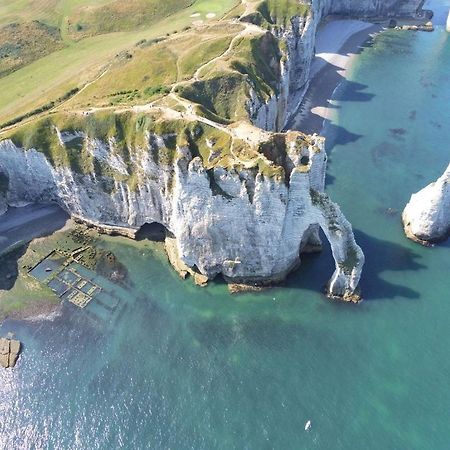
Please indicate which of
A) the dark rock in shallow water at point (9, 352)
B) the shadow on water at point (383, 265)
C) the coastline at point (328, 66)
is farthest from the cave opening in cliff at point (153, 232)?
the coastline at point (328, 66)

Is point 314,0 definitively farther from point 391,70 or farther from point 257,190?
point 257,190

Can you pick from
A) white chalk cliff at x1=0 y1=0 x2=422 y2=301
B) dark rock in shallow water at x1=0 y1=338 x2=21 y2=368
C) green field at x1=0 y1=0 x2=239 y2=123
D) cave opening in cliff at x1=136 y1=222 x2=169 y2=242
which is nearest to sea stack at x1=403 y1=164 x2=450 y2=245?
white chalk cliff at x1=0 y1=0 x2=422 y2=301

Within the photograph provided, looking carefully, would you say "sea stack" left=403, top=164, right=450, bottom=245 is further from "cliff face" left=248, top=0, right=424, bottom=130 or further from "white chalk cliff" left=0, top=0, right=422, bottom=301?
"cliff face" left=248, top=0, right=424, bottom=130

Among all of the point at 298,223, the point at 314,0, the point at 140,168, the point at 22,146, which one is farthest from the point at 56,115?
the point at 314,0

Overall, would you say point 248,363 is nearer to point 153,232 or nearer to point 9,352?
point 153,232

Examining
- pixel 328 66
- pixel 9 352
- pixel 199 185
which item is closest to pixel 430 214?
pixel 199 185

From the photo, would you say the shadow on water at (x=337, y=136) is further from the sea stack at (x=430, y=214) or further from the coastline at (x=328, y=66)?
the sea stack at (x=430, y=214)
